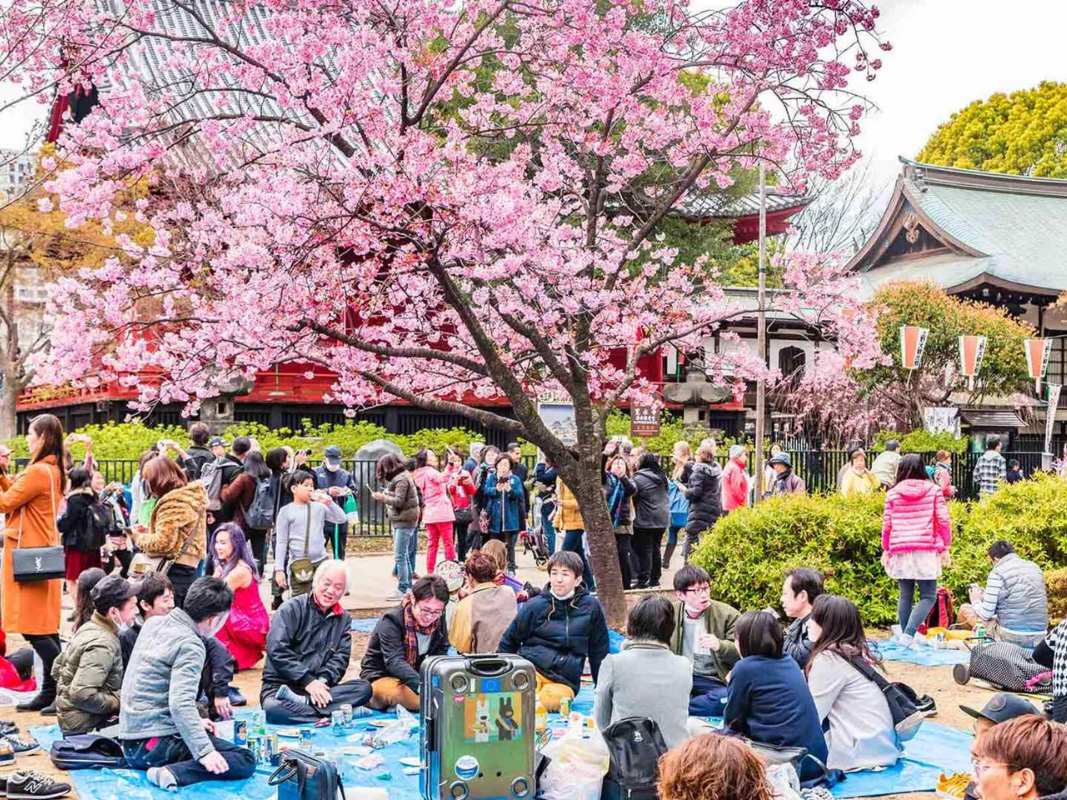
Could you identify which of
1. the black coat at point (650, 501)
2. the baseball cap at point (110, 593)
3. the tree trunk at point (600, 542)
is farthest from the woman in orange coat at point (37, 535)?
the black coat at point (650, 501)

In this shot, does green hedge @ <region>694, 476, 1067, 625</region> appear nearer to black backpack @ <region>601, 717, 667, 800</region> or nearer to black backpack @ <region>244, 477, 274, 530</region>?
black backpack @ <region>244, 477, 274, 530</region>

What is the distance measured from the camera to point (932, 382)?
2653 centimetres

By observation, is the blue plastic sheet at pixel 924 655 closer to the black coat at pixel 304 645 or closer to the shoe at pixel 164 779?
the black coat at pixel 304 645

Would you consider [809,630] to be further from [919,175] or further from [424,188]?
[919,175]

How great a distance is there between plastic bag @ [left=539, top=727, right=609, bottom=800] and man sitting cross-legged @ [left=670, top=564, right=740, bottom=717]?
6.41ft

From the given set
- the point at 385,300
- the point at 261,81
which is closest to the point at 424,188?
the point at 261,81

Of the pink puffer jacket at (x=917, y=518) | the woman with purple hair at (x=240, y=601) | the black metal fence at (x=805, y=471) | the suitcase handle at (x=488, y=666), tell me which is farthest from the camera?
the black metal fence at (x=805, y=471)

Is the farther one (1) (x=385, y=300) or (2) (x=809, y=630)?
(1) (x=385, y=300)

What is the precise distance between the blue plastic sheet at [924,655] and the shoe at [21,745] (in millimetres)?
6698

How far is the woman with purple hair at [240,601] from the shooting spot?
348 inches

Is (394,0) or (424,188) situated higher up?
(394,0)

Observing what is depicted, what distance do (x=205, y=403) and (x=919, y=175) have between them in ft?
82.5

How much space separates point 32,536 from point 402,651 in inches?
107

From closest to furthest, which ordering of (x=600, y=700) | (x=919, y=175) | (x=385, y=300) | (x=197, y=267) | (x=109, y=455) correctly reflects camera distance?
(x=600, y=700)
(x=197, y=267)
(x=385, y=300)
(x=109, y=455)
(x=919, y=175)
